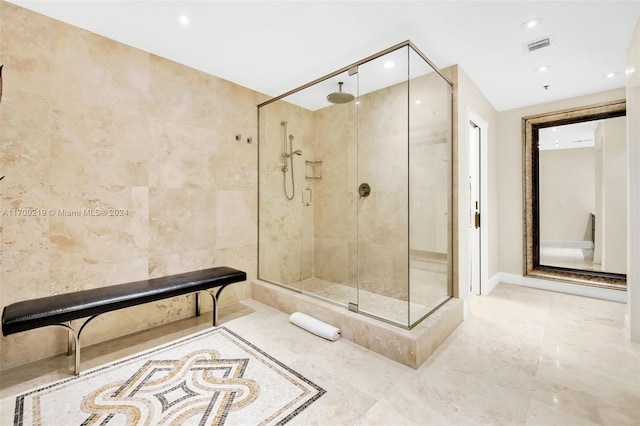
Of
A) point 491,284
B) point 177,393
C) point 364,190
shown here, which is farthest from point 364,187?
point 177,393

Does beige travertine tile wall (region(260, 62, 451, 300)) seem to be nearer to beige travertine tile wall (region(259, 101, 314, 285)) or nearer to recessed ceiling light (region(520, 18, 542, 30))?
beige travertine tile wall (region(259, 101, 314, 285))

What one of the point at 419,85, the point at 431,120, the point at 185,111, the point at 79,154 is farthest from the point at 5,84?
the point at 431,120

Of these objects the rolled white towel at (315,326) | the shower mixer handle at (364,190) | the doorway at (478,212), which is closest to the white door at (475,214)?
the doorway at (478,212)

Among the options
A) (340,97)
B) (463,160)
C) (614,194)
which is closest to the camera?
(463,160)

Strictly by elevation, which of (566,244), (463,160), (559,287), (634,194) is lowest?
(559,287)

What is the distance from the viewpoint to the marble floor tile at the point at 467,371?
152 centimetres

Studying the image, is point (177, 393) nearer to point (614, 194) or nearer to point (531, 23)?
point (531, 23)

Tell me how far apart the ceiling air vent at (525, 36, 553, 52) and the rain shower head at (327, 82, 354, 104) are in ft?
5.29

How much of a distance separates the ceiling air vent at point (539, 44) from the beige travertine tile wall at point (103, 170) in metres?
2.96

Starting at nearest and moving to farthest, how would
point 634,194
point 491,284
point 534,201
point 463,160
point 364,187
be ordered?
point 634,194, point 463,160, point 364,187, point 491,284, point 534,201

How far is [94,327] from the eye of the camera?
2291 mm

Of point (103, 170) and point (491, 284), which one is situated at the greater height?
point (103, 170)

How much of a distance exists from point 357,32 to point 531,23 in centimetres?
134

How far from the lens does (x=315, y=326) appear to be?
2.43 meters
